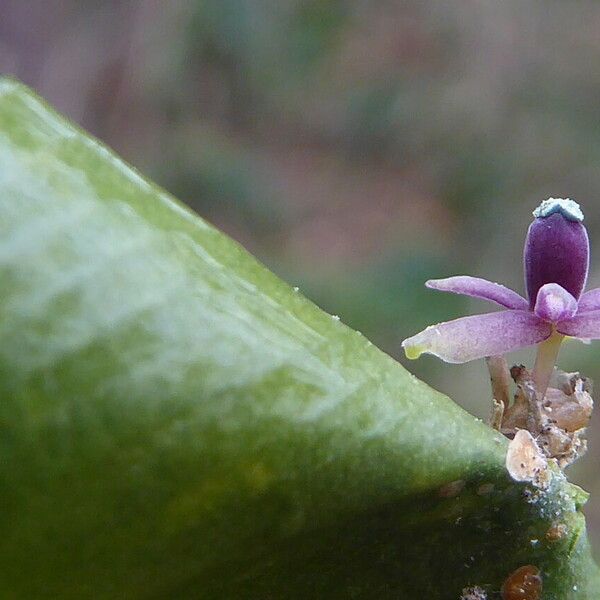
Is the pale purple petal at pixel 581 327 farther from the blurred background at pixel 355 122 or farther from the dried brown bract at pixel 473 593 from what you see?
the blurred background at pixel 355 122

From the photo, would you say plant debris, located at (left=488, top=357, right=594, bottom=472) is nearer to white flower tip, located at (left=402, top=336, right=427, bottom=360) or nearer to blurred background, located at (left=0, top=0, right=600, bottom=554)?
white flower tip, located at (left=402, top=336, right=427, bottom=360)

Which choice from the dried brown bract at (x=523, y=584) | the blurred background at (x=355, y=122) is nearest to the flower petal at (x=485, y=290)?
the dried brown bract at (x=523, y=584)

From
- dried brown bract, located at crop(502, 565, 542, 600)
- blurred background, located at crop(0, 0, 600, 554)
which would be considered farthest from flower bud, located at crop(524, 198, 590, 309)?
blurred background, located at crop(0, 0, 600, 554)

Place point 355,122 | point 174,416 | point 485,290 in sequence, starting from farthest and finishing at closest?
point 355,122 < point 485,290 < point 174,416

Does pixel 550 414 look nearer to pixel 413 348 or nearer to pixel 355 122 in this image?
pixel 413 348

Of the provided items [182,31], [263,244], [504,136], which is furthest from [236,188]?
[504,136]

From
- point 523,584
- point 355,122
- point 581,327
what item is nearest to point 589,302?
point 581,327
